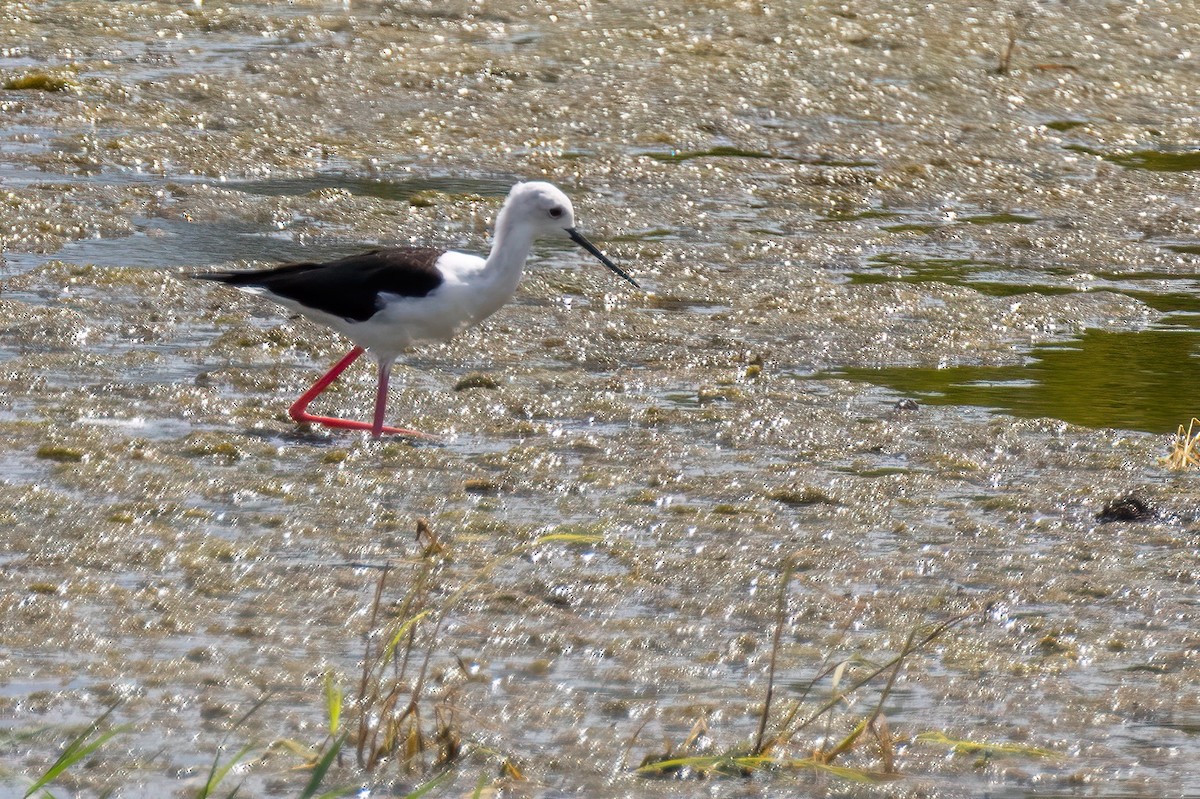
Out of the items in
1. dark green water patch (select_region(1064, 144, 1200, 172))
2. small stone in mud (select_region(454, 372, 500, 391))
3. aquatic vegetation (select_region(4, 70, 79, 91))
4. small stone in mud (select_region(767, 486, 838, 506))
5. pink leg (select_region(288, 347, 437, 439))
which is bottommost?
aquatic vegetation (select_region(4, 70, 79, 91))

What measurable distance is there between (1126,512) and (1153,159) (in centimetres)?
533

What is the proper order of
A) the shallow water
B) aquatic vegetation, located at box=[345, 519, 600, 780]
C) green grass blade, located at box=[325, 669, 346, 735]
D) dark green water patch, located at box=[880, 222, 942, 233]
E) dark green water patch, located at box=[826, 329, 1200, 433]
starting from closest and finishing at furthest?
1. green grass blade, located at box=[325, 669, 346, 735]
2. aquatic vegetation, located at box=[345, 519, 600, 780]
3. the shallow water
4. dark green water patch, located at box=[826, 329, 1200, 433]
5. dark green water patch, located at box=[880, 222, 942, 233]

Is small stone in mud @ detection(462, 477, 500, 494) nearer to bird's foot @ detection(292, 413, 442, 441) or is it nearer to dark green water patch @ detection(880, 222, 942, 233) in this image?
bird's foot @ detection(292, 413, 442, 441)

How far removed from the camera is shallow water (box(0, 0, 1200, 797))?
12.3ft

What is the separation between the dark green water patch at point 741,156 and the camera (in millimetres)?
9500

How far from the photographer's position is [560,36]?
11484 millimetres

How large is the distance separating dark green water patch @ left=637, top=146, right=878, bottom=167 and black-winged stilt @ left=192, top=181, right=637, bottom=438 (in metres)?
3.50

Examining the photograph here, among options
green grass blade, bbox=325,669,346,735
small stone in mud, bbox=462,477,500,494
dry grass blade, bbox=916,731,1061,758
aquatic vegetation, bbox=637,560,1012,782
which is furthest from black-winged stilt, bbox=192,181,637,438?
dry grass blade, bbox=916,731,1061,758

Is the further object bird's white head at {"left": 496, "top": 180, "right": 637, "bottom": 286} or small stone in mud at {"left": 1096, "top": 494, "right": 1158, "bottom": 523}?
bird's white head at {"left": 496, "top": 180, "right": 637, "bottom": 286}

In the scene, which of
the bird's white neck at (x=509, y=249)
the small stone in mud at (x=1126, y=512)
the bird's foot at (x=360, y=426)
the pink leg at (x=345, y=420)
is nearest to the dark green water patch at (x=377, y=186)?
the bird's white neck at (x=509, y=249)

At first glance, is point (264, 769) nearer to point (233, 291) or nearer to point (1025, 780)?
point (1025, 780)

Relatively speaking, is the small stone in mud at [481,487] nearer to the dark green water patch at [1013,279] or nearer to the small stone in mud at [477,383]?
the small stone in mud at [477,383]

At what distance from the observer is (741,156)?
9.59m

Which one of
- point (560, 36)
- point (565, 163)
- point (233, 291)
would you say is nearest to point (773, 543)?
point (233, 291)
